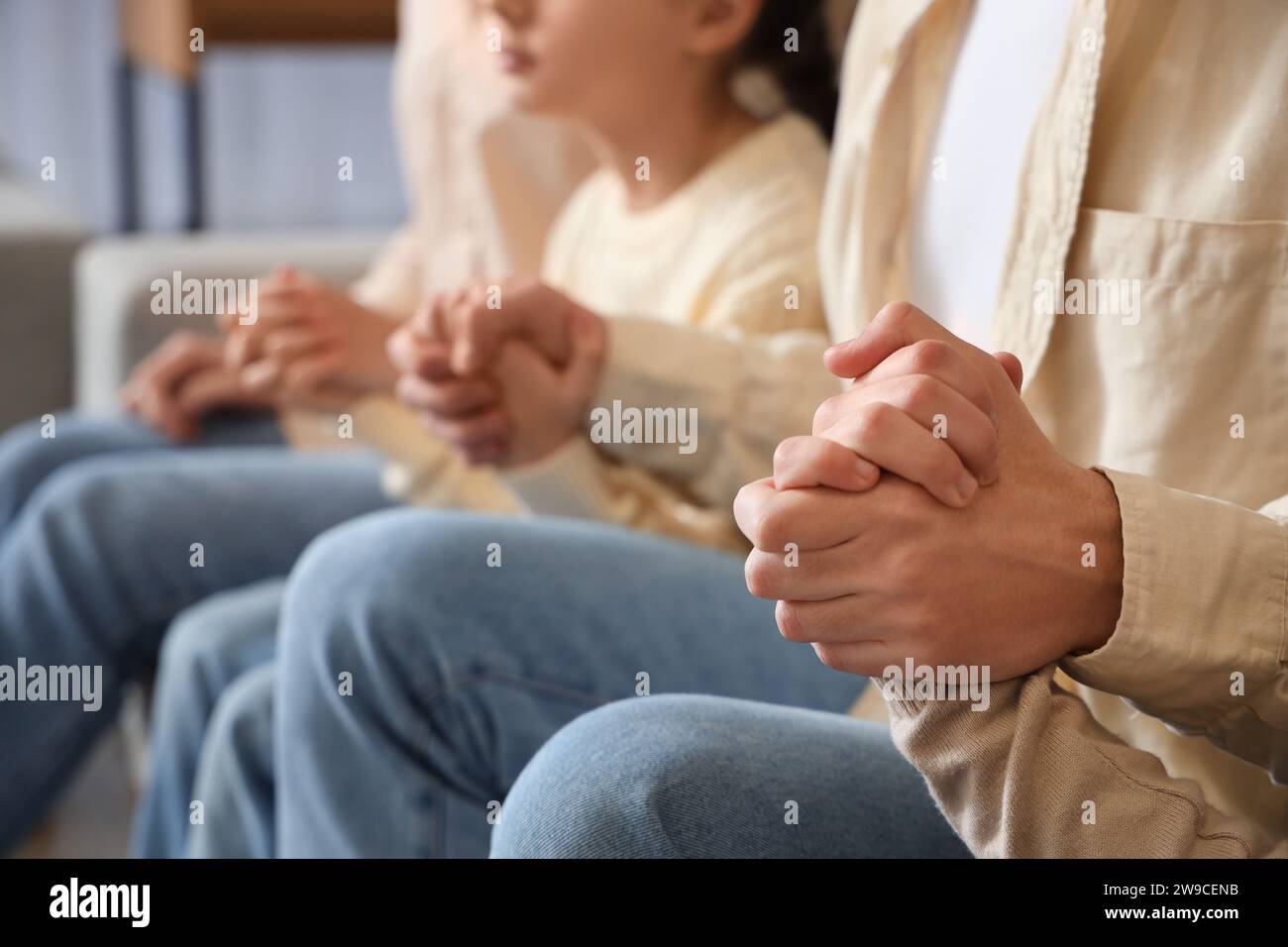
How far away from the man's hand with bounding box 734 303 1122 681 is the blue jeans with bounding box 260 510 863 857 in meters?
0.21

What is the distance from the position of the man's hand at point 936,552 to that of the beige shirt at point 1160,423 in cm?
1

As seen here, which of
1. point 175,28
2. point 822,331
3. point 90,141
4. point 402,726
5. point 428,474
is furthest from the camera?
point 90,141

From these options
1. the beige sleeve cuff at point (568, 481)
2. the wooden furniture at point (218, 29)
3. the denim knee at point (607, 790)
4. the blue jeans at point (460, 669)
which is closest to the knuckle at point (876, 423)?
the denim knee at point (607, 790)

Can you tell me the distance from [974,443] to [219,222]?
2.96m

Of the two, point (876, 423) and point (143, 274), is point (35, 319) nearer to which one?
point (143, 274)

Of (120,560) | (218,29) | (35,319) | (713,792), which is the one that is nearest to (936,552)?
(713,792)

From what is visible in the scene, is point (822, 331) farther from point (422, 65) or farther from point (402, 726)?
point (422, 65)

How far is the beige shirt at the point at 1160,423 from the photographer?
41 centimetres

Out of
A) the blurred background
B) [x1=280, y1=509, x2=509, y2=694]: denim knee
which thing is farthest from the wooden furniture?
[x1=280, y1=509, x2=509, y2=694]: denim knee

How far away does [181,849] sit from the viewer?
0.81 metres

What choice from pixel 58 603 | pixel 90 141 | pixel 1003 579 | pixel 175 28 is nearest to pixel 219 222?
pixel 90 141

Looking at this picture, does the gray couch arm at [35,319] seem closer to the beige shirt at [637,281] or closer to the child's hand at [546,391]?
the beige shirt at [637,281]
